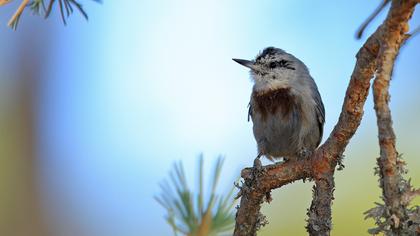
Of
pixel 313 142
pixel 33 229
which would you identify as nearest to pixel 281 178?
pixel 313 142

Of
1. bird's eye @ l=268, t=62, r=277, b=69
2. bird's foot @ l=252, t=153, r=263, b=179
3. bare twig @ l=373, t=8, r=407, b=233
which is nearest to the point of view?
bare twig @ l=373, t=8, r=407, b=233

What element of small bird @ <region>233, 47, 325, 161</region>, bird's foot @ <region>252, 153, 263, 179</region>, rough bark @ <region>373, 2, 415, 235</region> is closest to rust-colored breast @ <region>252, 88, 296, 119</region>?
small bird @ <region>233, 47, 325, 161</region>

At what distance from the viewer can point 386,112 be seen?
5.73ft

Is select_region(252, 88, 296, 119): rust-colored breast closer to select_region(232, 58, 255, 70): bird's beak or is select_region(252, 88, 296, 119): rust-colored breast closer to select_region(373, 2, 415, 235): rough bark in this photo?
select_region(232, 58, 255, 70): bird's beak

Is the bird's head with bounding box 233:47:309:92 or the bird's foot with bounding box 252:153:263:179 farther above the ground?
the bird's head with bounding box 233:47:309:92

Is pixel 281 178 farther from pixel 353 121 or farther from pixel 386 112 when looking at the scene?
pixel 386 112

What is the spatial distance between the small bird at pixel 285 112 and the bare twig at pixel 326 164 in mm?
1383

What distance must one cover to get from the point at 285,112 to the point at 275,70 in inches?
25.9

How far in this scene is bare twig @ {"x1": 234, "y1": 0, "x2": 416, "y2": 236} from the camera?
184 centimetres

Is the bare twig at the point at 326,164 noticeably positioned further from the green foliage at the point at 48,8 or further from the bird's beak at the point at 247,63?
the bird's beak at the point at 247,63

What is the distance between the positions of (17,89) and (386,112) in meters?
6.07

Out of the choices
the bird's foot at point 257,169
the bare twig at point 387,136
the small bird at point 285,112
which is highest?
the small bird at point 285,112

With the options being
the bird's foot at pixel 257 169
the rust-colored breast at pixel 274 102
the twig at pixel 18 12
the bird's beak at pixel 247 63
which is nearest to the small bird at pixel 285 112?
the rust-colored breast at pixel 274 102

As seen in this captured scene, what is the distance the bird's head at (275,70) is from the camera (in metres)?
4.72
